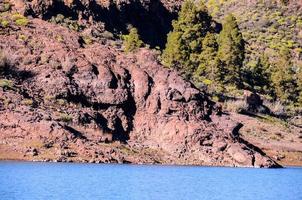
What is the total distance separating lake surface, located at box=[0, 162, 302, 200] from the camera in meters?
34.5

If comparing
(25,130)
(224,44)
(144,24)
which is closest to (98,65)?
(25,130)

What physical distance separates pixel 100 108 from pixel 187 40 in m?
34.1

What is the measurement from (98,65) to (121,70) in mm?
2677

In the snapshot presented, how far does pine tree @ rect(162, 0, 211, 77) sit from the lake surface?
37.6 metres

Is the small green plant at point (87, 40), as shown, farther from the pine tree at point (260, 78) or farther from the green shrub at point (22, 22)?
the pine tree at point (260, 78)

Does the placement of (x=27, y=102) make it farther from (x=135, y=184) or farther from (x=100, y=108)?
(x=135, y=184)

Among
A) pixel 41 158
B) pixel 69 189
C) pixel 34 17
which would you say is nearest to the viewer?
pixel 69 189

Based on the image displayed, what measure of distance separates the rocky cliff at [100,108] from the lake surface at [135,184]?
8238 mm

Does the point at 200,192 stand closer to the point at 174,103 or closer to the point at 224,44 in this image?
the point at 174,103

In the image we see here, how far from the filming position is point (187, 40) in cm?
10031

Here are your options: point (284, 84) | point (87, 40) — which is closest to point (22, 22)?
point (87, 40)

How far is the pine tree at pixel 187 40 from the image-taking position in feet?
301

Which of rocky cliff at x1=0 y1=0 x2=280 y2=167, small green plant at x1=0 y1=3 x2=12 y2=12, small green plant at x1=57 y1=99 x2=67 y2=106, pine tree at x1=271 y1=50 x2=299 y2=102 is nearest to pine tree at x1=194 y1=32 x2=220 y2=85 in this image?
pine tree at x1=271 y1=50 x2=299 y2=102

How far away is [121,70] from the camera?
2857 inches
